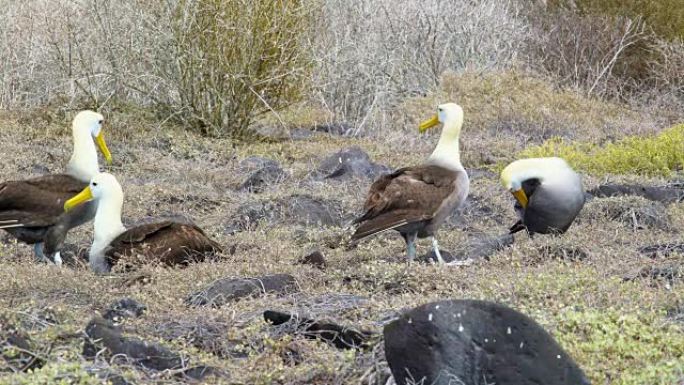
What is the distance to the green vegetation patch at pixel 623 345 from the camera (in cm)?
464

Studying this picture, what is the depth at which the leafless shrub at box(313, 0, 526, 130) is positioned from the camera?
14.6m

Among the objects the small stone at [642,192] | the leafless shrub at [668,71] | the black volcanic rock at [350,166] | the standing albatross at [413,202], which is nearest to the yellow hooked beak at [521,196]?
the standing albatross at [413,202]

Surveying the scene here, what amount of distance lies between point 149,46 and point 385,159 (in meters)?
2.74

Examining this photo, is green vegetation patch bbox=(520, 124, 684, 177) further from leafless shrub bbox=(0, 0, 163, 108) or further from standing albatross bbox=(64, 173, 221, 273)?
standing albatross bbox=(64, 173, 221, 273)

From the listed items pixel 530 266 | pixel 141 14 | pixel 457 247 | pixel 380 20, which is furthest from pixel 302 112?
pixel 530 266

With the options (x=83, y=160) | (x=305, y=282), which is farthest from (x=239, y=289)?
(x=83, y=160)

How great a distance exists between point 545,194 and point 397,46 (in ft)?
25.9

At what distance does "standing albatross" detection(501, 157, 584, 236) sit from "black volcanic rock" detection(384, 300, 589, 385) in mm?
3490

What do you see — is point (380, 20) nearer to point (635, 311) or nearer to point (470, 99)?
point (470, 99)

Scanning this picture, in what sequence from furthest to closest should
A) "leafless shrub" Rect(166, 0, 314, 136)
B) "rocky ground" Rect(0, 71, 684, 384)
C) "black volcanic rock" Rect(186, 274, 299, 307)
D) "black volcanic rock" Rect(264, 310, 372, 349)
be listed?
1. "leafless shrub" Rect(166, 0, 314, 136)
2. "black volcanic rock" Rect(186, 274, 299, 307)
3. "black volcanic rock" Rect(264, 310, 372, 349)
4. "rocky ground" Rect(0, 71, 684, 384)

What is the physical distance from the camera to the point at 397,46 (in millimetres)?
15547

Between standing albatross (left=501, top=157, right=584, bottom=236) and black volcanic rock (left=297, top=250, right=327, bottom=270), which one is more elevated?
black volcanic rock (left=297, top=250, right=327, bottom=270)

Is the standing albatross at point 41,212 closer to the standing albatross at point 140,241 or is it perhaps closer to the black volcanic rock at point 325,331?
the standing albatross at point 140,241

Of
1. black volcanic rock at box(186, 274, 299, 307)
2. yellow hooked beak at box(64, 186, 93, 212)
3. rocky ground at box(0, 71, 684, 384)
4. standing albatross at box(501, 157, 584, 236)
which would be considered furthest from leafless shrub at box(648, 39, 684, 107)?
black volcanic rock at box(186, 274, 299, 307)
